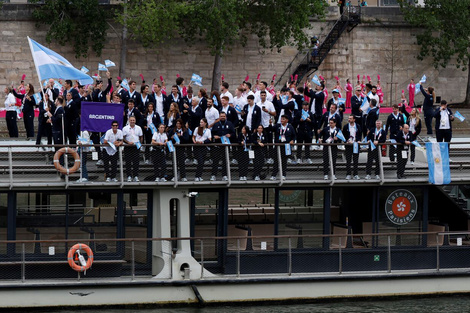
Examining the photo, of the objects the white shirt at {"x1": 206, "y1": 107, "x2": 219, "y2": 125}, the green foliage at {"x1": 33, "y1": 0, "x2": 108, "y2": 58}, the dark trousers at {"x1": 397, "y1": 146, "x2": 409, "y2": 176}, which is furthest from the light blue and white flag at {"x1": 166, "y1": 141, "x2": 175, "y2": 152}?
the green foliage at {"x1": 33, "y1": 0, "x2": 108, "y2": 58}

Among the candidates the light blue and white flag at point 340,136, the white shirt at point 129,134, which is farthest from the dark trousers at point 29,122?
the light blue and white flag at point 340,136

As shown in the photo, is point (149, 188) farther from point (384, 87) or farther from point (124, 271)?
point (384, 87)

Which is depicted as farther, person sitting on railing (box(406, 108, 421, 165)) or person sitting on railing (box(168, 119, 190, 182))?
person sitting on railing (box(406, 108, 421, 165))

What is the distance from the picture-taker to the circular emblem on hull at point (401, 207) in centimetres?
2558

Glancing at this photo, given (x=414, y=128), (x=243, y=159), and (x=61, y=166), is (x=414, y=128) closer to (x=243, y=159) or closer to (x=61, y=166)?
(x=243, y=159)

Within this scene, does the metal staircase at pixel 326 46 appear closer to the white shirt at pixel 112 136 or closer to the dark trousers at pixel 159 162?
the white shirt at pixel 112 136

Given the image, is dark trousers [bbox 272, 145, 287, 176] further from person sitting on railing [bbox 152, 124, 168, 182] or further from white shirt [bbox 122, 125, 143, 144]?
white shirt [bbox 122, 125, 143, 144]

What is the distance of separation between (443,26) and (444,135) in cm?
2433

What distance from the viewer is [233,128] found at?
25141 mm

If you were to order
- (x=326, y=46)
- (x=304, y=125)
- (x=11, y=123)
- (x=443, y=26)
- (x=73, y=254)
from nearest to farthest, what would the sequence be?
(x=73, y=254) < (x=304, y=125) < (x=11, y=123) < (x=443, y=26) < (x=326, y=46)

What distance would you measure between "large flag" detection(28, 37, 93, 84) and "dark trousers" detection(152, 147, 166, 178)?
11.2 feet

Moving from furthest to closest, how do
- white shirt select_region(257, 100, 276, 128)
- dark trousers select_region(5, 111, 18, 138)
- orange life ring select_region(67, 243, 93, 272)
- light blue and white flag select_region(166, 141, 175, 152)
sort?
dark trousers select_region(5, 111, 18, 138) < white shirt select_region(257, 100, 276, 128) < light blue and white flag select_region(166, 141, 175, 152) < orange life ring select_region(67, 243, 93, 272)

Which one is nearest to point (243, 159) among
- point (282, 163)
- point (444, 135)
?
point (282, 163)

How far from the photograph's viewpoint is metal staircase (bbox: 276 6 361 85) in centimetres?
5112
